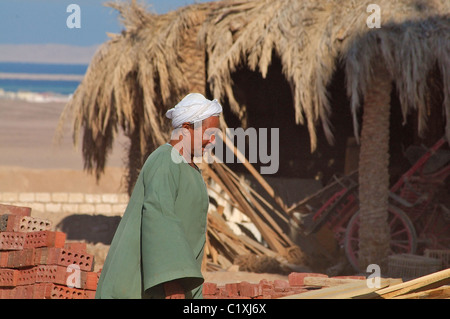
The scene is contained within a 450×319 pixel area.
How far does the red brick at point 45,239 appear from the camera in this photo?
20.5 ft

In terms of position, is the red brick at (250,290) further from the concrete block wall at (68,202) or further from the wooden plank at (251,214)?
the concrete block wall at (68,202)

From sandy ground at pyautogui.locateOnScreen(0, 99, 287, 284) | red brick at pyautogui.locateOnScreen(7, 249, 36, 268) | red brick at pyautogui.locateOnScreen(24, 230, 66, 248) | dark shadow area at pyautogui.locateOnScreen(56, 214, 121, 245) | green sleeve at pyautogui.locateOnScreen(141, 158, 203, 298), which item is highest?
sandy ground at pyautogui.locateOnScreen(0, 99, 287, 284)

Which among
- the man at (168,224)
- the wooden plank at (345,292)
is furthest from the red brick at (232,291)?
the man at (168,224)

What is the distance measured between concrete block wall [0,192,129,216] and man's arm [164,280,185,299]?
1482 centimetres

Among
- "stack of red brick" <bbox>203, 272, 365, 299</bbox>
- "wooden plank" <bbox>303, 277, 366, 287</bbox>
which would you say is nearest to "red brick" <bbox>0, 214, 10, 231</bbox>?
"stack of red brick" <bbox>203, 272, 365, 299</bbox>

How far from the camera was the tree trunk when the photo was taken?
30.0ft

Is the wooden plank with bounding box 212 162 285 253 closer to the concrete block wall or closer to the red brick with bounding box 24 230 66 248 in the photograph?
the red brick with bounding box 24 230 66 248

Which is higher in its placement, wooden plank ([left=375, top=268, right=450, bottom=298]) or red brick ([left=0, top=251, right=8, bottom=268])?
red brick ([left=0, top=251, right=8, bottom=268])

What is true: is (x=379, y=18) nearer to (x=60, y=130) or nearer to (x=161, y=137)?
(x=161, y=137)

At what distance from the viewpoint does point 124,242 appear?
3.21 metres

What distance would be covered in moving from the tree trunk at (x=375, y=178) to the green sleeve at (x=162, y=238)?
6268 millimetres

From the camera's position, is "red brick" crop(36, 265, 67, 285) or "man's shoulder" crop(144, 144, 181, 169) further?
"red brick" crop(36, 265, 67, 285)

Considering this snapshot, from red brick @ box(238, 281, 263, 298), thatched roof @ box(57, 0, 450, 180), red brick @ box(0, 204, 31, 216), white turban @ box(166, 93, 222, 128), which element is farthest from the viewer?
thatched roof @ box(57, 0, 450, 180)

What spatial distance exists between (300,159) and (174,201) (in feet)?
29.6
